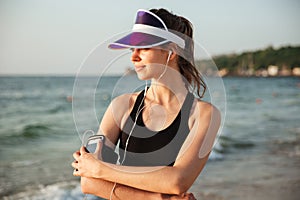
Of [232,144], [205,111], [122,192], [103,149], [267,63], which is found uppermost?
[205,111]

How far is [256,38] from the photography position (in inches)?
841

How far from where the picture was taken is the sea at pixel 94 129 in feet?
20.1

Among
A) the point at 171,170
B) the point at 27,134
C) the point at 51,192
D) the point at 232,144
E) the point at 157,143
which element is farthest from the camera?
the point at 27,134

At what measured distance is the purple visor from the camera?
1.57m

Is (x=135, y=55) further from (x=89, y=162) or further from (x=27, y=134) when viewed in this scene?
(x=27, y=134)

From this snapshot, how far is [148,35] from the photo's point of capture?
157 cm

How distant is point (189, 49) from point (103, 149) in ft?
1.51

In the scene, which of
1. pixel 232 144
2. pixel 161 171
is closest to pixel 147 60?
pixel 161 171

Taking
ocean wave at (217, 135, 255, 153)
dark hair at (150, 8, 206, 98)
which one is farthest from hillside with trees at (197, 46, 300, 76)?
dark hair at (150, 8, 206, 98)

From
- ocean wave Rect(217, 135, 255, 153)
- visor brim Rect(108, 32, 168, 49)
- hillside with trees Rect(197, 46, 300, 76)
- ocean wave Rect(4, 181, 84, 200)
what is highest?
visor brim Rect(108, 32, 168, 49)

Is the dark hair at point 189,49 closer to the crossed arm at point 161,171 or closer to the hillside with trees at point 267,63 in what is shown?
the crossed arm at point 161,171

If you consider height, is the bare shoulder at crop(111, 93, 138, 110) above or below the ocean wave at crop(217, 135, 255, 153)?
above

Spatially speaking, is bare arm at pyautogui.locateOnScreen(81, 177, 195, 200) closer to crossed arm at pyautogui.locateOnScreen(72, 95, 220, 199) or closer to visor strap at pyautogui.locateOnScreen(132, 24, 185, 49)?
crossed arm at pyautogui.locateOnScreen(72, 95, 220, 199)

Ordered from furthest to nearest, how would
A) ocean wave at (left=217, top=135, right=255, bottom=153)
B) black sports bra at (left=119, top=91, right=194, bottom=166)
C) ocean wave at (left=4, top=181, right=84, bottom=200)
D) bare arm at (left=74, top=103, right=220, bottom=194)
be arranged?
ocean wave at (left=217, top=135, right=255, bottom=153) → ocean wave at (left=4, top=181, right=84, bottom=200) → black sports bra at (left=119, top=91, right=194, bottom=166) → bare arm at (left=74, top=103, right=220, bottom=194)
